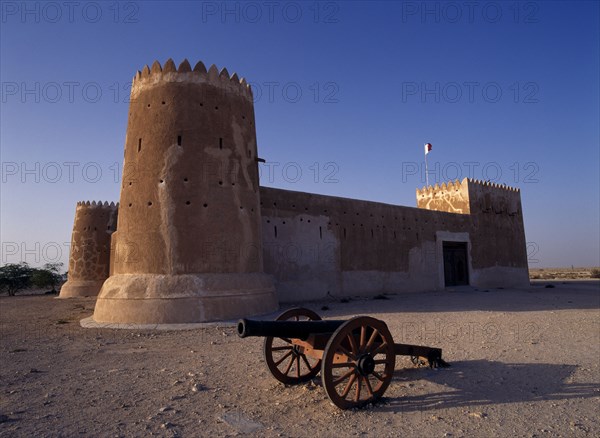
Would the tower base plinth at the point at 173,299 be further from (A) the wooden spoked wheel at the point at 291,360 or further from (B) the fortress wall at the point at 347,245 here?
(A) the wooden spoked wheel at the point at 291,360

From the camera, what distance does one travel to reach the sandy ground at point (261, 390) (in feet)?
12.0

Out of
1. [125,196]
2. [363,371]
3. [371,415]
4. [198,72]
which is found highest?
[198,72]

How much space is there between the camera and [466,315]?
10.9m

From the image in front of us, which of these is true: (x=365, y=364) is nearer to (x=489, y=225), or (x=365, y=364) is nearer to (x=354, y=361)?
(x=354, y=361)

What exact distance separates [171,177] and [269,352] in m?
7.11

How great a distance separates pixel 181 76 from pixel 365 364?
9770mm

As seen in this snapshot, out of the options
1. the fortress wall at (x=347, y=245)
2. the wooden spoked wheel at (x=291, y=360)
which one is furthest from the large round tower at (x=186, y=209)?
the wooden spoked wheel at (x=291, y=360)

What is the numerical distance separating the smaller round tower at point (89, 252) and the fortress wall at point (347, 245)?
394 inches

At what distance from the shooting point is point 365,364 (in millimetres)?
4137

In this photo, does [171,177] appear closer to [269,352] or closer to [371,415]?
[269,352]

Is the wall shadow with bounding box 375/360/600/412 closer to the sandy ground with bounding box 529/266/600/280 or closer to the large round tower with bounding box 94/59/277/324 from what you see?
the large round tower with bounding box 94/59/277/324

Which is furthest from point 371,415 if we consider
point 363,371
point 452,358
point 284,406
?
point 452,358

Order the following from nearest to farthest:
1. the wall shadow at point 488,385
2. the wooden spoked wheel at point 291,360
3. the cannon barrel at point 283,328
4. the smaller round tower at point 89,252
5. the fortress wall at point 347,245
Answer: the cannon barrel at point 283,328 < the wall shadow at point 488,385 < the wooden spoked wheel at point 291,360 < the fortress wall at point 347,245 < the smaller round tower at point 89,252

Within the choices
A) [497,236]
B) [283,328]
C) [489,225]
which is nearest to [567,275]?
[497,236]
